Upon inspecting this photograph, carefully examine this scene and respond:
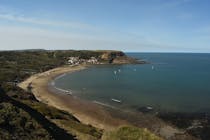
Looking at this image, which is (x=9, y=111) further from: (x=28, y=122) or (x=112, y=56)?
(x=112, y=56)

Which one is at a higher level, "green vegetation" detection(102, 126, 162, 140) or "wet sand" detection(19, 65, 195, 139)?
"green vegetation" detection(102, 126, 162, 140)

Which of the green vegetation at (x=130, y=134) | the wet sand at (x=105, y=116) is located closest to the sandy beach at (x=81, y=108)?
the wet sand at (x=105, y=116)

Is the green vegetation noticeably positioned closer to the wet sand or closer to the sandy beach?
the wet sand

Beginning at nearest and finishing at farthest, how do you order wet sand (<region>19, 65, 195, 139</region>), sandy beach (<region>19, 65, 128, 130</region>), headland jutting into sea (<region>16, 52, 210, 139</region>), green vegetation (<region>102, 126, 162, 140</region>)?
green vegetation (<region>102, 126, 162, 140</region>) < headland jutting into sea (<region>16, 52, 210, 139</region>) < wet sand (<region>19, 65, 195, 139</region>) < sandy beach (<region>19, 65, 128, 130</region>)

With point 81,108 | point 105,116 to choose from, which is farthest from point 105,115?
point 81,108

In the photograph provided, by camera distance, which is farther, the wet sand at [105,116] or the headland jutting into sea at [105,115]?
the wet sand at [105,116]

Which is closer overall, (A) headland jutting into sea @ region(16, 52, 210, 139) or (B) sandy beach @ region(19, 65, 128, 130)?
(A) headland jutting into sea @ region(16, 52, 210, 139)

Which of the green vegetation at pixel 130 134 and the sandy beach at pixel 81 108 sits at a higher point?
the green vegetation at pixel 130 134

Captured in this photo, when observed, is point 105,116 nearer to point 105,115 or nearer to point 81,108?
point 105,115

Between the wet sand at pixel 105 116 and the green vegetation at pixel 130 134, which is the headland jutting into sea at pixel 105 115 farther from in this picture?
the green vegetation at pixel 130 134

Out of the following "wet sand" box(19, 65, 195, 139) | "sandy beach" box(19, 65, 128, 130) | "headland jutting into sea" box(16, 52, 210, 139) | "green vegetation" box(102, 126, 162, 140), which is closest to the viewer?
"green vegetation" box(102, 126, 162, 140)

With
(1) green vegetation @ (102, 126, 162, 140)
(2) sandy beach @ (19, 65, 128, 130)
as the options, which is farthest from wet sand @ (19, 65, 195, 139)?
(1) green vegetation @ (102, 126, 162, 140)
